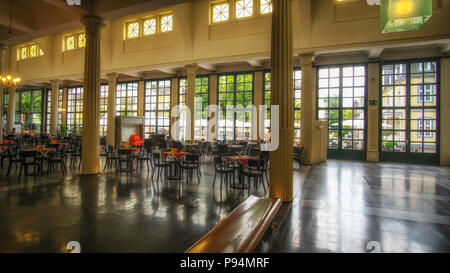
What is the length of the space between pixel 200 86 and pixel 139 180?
32.1 feet

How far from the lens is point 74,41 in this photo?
1625 centimetres

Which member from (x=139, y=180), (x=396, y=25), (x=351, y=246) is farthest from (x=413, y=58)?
(x=139, y=180)

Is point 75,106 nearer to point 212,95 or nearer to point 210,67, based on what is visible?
point 212,95

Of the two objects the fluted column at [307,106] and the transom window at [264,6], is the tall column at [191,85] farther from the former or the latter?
the fluted column at [307,106]

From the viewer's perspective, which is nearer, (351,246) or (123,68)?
(351,246)

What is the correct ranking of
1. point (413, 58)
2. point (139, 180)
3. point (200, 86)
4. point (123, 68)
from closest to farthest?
1. point (139, 180)
2. point (413, 58)
3. point (123, 68)
4. point (200, 86)

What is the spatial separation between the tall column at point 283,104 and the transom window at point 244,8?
7145 millimetres

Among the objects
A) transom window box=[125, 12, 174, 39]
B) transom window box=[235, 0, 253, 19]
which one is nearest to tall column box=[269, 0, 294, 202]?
transom window box=[235, 0, 253, 19]

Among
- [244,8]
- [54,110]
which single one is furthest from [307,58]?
[54,110]

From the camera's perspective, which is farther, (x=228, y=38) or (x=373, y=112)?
(x=228, y=38)

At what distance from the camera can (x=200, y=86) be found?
15422 mm

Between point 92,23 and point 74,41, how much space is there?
11.2 meters
